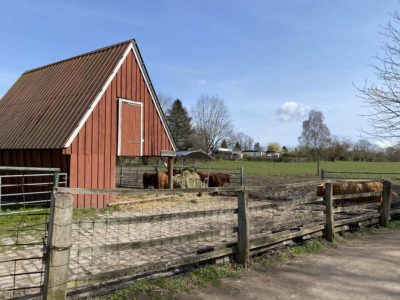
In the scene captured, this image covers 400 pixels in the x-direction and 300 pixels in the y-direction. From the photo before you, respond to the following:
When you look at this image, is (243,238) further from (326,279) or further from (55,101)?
(55,101)

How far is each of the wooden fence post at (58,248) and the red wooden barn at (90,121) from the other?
10440mm

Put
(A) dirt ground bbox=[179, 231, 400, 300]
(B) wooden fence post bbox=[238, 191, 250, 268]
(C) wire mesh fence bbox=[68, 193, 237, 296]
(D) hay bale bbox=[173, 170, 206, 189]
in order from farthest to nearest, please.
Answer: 1. (D) hay bale bbox=[173, 170, 206, 189]
2. (B) wooden fence post bbox=[238, 191, 250, 268]
3. (A) dirt ground bbox=[179, 231, 400, 300]
4. (C) wire mesh fence bbox=[68, 193, 237, 296]

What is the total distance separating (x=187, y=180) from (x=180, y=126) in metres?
51.1

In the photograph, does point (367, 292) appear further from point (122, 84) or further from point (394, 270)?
point (122, 84)

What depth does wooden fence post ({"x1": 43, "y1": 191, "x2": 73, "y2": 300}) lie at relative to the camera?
408 centimetres

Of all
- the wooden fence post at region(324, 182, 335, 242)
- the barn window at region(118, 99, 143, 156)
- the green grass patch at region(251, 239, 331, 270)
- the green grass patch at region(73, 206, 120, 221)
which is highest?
the barn window at region(118, 99, 143, 156)

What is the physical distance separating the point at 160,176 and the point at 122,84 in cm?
724

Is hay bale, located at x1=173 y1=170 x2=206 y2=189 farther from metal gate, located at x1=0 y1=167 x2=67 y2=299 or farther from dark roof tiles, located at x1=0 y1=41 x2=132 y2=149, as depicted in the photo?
metal gate, located at x1=0 y1=167 x2=67 y2=299

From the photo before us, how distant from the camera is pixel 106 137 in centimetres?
1576

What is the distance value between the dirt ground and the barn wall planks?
9731mm

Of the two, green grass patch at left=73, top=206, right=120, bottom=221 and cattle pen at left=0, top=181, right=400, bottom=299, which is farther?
green grass patch at left=73, top=206, right=120, bottom=221

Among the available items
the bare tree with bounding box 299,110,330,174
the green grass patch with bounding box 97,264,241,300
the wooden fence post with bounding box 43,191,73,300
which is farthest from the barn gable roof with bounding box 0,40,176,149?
the bare tree with bounding box 299,110,330,174

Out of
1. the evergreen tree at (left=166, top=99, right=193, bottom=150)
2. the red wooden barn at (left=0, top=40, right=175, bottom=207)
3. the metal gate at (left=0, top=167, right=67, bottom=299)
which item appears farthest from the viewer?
the evergreen tree at (left=166, top=99, right=193, bottom=150)

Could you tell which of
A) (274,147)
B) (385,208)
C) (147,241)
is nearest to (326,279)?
(147,241)
